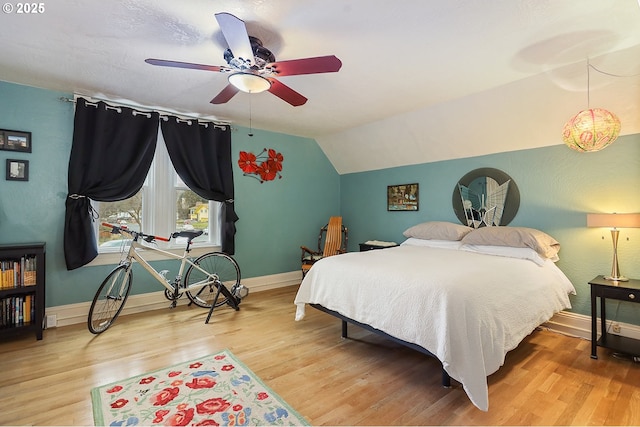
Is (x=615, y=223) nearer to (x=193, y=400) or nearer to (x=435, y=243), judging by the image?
(x=435, y=243)

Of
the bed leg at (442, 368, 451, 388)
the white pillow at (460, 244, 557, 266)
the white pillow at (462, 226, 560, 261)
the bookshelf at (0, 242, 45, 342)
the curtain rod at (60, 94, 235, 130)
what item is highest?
the curtain rod at (60, 94, 235, 130)

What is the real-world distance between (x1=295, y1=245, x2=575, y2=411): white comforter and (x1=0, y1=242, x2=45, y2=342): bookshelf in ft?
8.22

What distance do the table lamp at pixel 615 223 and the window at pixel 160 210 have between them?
4.32m

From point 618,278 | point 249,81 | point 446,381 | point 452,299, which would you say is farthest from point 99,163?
point 618,278

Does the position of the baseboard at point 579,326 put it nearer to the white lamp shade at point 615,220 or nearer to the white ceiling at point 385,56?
the white lamp shade at point 615,220

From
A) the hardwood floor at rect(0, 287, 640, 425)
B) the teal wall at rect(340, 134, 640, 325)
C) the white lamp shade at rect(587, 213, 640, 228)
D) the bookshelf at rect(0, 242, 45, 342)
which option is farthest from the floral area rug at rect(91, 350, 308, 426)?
the teal wall at rect(340, 134, 640, 325)

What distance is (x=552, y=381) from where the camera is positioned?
7.19 ft

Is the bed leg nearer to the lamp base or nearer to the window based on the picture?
the lamp base

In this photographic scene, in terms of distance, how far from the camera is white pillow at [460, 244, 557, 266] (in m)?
2.90

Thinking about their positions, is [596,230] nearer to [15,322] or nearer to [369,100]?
[369,100]

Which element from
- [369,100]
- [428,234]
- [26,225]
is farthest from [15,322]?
[428,234]

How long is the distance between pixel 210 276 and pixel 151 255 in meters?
0.78

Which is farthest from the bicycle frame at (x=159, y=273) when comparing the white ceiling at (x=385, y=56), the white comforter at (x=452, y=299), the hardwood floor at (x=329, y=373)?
the white ceiling at (x=385, y=56)

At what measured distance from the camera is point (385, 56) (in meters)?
2.46
